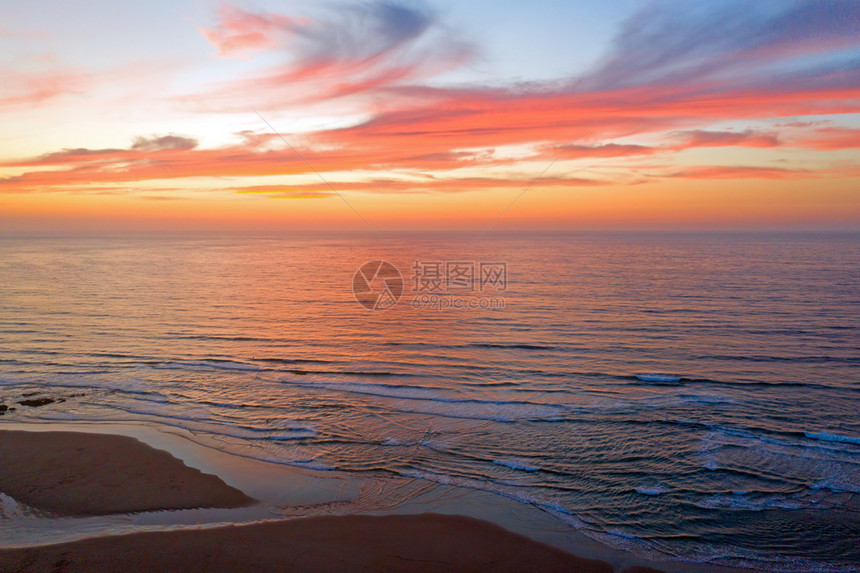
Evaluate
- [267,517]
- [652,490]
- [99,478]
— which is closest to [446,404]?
[652,490]

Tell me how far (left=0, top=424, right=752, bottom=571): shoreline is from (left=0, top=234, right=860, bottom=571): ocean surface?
20.7 inches

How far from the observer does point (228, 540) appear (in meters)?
7.95

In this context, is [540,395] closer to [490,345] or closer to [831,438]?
[490,345]

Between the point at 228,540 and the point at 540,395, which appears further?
the point at 540,395

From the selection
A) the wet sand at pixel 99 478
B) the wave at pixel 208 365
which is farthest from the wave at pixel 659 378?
the wave at pixel 208 365

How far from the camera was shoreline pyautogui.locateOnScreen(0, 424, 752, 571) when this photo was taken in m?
7.71

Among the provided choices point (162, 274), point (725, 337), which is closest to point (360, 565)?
point (725, 337)

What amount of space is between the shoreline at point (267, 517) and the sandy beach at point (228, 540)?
0.03 meters

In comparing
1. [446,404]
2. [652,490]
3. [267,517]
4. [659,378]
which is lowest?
[652,490]

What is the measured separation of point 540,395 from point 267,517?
9666 millimetres

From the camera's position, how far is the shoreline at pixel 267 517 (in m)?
7.71

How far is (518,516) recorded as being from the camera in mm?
8922

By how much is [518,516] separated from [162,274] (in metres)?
56.3

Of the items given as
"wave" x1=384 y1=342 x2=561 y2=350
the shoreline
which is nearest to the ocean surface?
"wave" x1=384 y1=342 x2=561 y2=350
